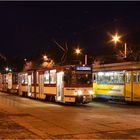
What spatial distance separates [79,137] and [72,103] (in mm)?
16566

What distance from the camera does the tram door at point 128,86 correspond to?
29.1 meters

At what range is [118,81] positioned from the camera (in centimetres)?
3077

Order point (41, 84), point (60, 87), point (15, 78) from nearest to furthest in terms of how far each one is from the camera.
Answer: point (60, 87) → point (41, 84) → point (15, 78)

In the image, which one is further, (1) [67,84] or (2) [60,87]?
(2) [60,87]

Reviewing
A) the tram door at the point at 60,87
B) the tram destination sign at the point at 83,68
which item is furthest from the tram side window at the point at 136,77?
the tram door at the point at 60,87

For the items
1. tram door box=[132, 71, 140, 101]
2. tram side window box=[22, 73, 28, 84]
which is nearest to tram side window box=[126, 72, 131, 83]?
tram door box=[132, 71, 140, 101]

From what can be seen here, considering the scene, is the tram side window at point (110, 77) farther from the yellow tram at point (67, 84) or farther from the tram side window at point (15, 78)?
the tram side window at point (15, 78)

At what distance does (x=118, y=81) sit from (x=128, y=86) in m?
1.50

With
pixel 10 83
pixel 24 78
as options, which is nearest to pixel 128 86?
pixel 24 78

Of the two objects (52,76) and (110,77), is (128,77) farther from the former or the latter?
(52,76)

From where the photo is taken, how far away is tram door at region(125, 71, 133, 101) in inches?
1146

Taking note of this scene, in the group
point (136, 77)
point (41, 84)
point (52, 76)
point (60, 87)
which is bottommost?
point (60, 87)

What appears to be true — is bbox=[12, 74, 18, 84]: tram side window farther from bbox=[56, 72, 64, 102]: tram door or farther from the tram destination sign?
the tram destination sign

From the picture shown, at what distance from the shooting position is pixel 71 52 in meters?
74.5
